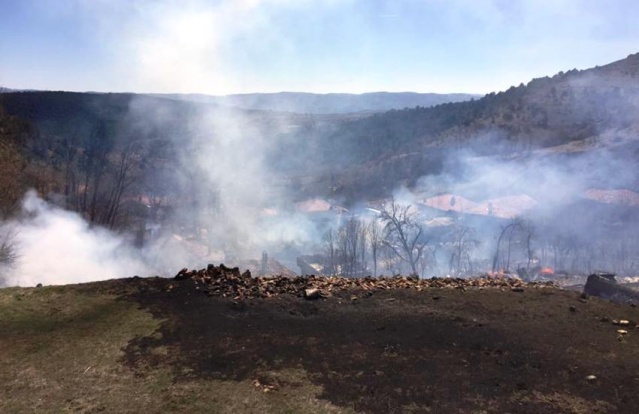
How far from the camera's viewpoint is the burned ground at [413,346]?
7012 mm

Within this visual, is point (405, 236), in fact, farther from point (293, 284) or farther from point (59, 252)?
point (293, 284)

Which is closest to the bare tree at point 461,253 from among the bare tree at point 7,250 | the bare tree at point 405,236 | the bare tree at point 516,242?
the bare tree at point 516,242

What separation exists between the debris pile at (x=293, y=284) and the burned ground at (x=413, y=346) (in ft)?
0.78

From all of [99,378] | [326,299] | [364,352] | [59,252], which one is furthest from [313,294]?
[59,252]

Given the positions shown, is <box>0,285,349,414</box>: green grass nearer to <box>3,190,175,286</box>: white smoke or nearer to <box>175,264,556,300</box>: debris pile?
<box>175,264,556,300</box>: debris pile

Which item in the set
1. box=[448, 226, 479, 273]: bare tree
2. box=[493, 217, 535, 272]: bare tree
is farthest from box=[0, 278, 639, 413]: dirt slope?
box=[493, 217, 535, 272]: bare tree

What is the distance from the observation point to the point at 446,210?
53.9 metres

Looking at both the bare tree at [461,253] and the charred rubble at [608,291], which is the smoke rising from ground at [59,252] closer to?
the charred rubble at [608,291]

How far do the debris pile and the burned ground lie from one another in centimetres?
24

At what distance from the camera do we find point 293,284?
11258 millimetres

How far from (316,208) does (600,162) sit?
122ft

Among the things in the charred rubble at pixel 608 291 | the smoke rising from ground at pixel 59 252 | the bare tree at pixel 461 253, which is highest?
the smoke rising from ground at pixel 59 252

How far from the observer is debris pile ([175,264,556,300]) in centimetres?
1052

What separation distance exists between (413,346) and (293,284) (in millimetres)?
3749
